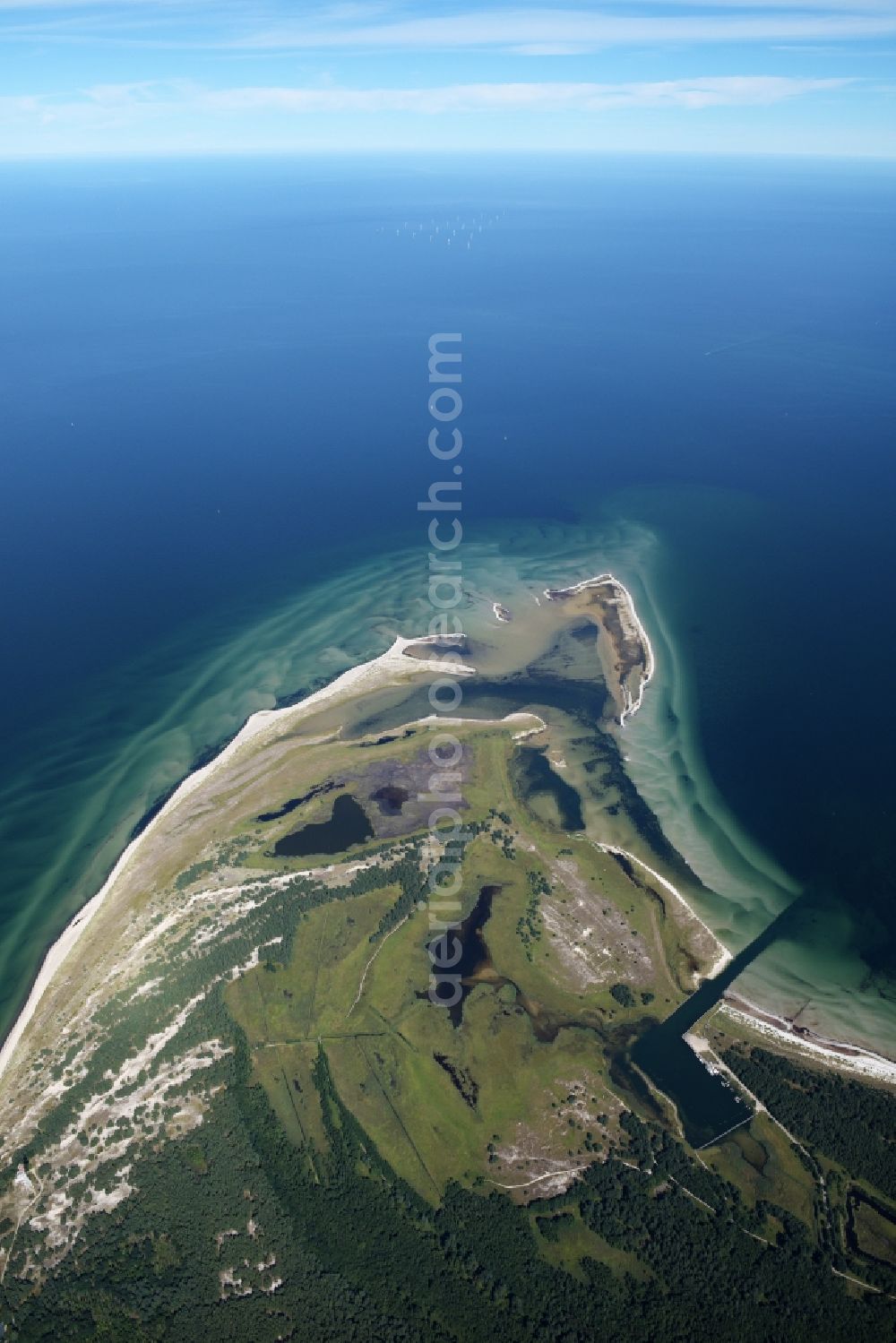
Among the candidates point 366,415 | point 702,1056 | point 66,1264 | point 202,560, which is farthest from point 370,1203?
point 366,415

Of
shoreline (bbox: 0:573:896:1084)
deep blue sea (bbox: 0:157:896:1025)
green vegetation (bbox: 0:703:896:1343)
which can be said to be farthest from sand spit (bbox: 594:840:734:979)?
deep blue sea (bbox: 0:157:896:1025)

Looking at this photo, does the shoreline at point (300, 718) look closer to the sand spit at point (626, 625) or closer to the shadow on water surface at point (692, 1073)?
the sand spit at point (626, 625)

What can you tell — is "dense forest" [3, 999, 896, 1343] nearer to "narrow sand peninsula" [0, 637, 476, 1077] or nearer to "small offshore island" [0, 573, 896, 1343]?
"small offshore island" [0, 573, 896, 1343]

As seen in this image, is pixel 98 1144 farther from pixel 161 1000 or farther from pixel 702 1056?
pixel 702 1056

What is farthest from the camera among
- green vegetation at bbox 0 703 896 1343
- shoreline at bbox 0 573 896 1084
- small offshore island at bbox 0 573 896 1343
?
shoreline at bbox 0 573 896 1084

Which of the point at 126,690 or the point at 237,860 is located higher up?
the point at 126,690

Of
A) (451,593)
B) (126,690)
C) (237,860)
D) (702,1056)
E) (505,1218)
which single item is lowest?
(505,1218)

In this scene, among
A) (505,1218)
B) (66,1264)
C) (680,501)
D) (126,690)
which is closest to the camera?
(66,1264)
